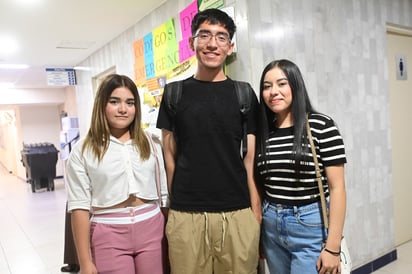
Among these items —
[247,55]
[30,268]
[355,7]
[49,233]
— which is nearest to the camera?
[247,55]

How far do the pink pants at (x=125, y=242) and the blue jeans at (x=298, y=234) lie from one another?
52 cm

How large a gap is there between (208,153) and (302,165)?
380mm

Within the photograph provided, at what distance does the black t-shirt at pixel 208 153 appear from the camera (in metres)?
1.34

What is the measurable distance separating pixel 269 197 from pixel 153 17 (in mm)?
2354

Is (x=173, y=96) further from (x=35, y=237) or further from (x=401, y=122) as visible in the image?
(x=35, y=237)

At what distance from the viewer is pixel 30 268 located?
121 inches

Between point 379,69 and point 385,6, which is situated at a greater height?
point 385,6

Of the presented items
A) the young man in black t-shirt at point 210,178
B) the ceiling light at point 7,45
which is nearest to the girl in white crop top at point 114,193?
the young man in black t-shirt at point 210,178

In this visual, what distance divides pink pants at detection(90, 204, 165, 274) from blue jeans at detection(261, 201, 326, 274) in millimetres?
523

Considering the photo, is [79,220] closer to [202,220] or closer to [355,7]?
[202,220]

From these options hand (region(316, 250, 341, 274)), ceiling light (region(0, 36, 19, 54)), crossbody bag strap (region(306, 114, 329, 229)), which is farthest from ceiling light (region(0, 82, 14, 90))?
hand (region(316, 250, 341, 274))

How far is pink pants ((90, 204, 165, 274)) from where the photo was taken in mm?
1333

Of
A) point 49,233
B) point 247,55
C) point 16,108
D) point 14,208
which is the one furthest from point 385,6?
point 16,108

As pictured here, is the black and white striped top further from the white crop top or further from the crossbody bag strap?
the white crop top
